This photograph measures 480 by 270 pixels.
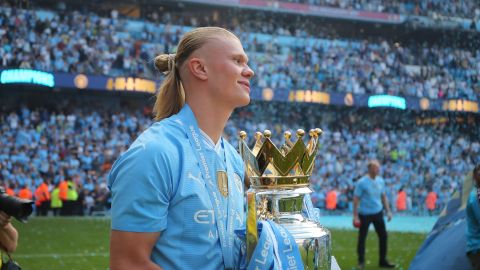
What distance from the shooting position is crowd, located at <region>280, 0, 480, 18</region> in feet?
121

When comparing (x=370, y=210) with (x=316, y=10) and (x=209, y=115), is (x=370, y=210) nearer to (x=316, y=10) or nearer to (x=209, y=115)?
(x=209, y=115)

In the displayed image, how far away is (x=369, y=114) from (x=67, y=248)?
978 inches

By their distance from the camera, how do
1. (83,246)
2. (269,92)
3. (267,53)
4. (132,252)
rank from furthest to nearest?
(267,53), (269,92), (83,246), (132,252)

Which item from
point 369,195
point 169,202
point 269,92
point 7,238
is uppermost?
point 269,92

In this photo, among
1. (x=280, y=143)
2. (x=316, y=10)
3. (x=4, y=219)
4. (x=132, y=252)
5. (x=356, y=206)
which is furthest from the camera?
(x=316, y=10)

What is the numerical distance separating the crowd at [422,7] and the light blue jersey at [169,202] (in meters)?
35.0

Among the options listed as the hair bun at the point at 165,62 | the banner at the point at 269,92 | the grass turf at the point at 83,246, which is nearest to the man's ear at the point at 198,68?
the hair bun at the point at 165,62

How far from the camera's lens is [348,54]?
34969 mm

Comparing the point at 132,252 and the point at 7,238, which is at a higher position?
the point at 132,252

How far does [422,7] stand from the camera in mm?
38281

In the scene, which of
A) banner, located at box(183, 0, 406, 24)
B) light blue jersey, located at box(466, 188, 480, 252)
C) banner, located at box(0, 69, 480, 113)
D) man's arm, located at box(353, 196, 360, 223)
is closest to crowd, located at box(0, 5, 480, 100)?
banner, located at box(0, 69, 480, 113)

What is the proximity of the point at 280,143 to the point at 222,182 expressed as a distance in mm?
24448

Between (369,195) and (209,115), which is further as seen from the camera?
(369,195)

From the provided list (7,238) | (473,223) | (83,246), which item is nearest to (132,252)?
(7,238)
